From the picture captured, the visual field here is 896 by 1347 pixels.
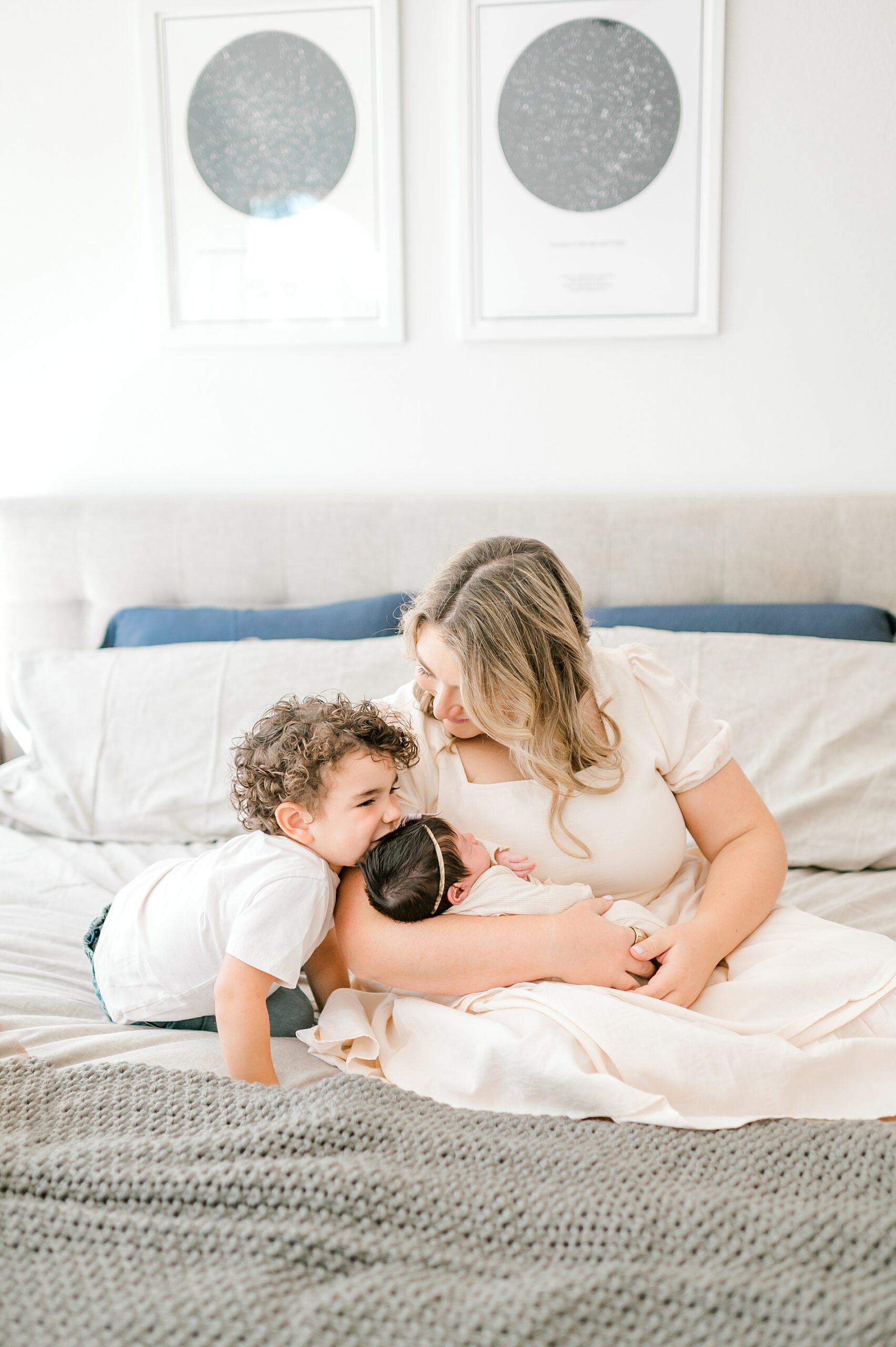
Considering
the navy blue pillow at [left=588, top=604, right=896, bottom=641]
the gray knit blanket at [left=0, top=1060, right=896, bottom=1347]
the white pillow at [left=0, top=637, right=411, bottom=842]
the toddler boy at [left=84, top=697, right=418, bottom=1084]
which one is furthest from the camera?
the navy blue pillow at [left=588, top=604, right=896, bottom=641]

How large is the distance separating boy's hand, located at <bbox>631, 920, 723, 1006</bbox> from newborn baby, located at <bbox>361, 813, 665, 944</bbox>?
27mm

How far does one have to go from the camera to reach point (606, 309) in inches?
88.7

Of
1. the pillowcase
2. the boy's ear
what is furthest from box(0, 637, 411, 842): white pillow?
the boy's ear

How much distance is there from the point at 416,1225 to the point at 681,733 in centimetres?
76

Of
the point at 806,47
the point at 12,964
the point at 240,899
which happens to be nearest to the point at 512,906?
the point at 240,899

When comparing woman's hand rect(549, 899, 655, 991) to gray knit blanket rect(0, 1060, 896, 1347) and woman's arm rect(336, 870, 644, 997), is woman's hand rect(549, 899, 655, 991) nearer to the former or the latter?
woman's arm rect(336, 870, 644, 997)

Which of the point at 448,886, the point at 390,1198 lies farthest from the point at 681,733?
the point at 390,1198

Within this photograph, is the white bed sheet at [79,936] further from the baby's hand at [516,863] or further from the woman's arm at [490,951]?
the baby's hand at [516,863]

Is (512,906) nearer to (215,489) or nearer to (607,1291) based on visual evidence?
(607,1291)

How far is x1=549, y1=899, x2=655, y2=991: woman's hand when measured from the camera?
1213mm

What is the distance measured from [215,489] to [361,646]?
694 millimetres

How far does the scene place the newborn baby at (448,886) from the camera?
126 cm

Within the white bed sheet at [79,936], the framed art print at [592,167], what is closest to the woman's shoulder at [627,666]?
the white bed sheet at [79,936]

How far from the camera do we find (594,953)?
1218 millimetres
